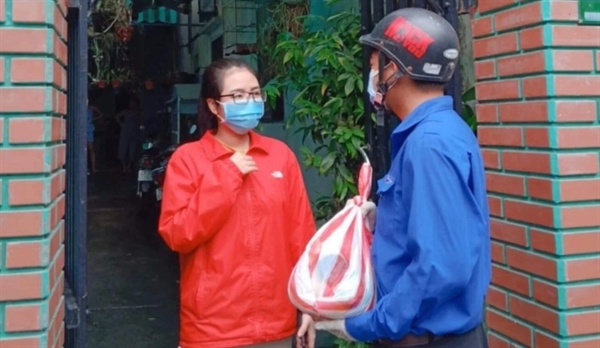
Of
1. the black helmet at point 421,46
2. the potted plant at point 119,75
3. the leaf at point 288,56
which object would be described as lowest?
the black helmet at point 421,46

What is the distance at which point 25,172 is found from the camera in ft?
6.08

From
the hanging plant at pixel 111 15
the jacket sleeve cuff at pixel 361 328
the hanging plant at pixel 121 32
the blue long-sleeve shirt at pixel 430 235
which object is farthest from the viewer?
the hanging plant at pixel 121 32

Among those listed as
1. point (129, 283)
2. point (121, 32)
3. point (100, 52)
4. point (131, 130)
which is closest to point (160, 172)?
point (129, 283)

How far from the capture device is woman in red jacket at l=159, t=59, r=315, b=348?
249 centimetres

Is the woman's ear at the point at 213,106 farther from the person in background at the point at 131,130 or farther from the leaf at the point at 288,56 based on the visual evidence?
the person in background at the point at 131,130

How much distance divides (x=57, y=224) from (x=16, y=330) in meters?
0.35

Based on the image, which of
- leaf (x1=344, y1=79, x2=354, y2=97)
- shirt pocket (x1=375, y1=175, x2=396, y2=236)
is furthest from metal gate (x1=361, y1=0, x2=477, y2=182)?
shirt pocket (x1=375, y1=175, x2=396, y2=236)

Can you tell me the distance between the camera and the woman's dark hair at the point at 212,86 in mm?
2709

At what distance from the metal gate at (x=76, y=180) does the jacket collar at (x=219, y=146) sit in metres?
0.51

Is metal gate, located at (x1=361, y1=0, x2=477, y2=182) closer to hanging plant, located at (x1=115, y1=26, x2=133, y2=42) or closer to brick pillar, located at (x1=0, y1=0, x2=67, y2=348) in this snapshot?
brick pillar, located at (x1=0, y1=0, x2=67, y2=348)

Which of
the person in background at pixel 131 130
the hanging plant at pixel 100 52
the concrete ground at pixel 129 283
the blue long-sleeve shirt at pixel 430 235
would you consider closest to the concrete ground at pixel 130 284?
the concrete ground at pixel 129 283

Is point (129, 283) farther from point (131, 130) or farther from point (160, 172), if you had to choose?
point (131, 130)

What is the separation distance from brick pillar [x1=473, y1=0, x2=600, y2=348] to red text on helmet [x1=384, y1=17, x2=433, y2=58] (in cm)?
55

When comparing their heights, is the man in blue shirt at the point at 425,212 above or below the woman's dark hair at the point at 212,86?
below
